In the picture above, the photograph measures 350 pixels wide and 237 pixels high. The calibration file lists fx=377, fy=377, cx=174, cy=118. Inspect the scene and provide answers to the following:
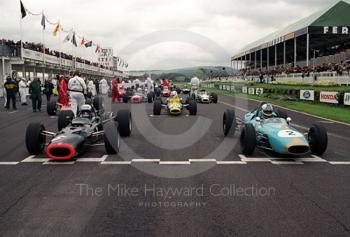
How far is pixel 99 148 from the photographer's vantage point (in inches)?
358

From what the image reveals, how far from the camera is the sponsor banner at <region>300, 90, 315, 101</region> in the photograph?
79.9ft

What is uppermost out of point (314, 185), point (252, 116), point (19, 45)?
point (19, 45)

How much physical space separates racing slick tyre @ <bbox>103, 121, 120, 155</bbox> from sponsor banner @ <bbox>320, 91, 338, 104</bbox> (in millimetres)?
16403

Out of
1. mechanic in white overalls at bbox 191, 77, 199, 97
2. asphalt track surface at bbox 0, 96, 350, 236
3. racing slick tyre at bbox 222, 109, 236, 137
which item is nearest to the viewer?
asphalt track surface at bbox 0, 96, 350, 236

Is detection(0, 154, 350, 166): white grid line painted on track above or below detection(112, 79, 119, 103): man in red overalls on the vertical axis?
below

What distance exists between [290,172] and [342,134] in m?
5.72

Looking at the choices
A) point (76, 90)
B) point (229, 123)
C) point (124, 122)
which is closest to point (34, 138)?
point (124, 122)

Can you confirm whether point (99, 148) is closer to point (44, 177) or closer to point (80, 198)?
point (44, 177)

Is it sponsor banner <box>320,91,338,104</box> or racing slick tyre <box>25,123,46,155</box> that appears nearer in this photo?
racing slick tyre <box>25,123,46,155</box>

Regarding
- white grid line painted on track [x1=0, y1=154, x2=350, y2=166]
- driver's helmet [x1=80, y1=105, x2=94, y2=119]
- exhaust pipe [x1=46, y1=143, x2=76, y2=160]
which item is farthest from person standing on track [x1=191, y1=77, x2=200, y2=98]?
exhaust pipe [x1=46, y1=143, x2=76, y2=160]

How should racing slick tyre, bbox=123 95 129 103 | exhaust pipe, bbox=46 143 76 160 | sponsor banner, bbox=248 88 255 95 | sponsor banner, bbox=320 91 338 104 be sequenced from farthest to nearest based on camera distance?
sponsor banner, bbox=248 88 255 95
racing slick tyre, bbox=123 95 129 103
sponsor banner, bbox=320 91 338 104
exhaust pipe, bbox=46 143 76 160

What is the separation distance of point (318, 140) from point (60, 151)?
5.43m

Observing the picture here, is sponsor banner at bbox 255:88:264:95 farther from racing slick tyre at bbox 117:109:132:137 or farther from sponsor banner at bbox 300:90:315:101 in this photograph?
racing slick tyre at bbox 117:109:132:137

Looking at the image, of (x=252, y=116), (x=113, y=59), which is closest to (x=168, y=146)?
(x=252, y=116)
